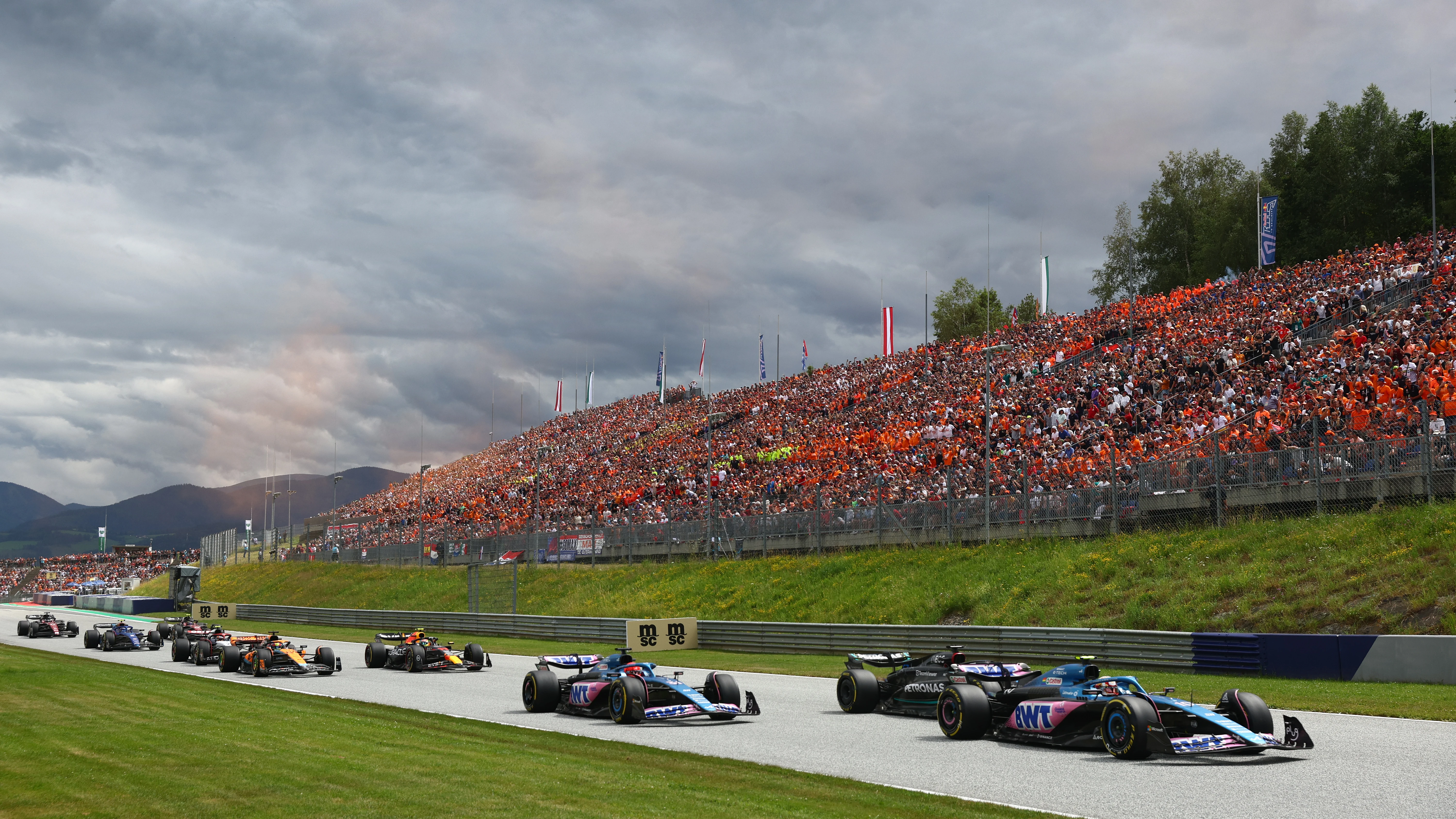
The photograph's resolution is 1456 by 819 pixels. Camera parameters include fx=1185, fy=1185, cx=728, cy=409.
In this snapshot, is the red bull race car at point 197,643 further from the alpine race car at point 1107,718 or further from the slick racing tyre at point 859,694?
the alpine race car at point 1107,718

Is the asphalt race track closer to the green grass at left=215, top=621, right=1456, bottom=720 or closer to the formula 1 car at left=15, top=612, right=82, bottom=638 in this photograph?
the green grass at left=215, top=621, right=1456, bottom=720

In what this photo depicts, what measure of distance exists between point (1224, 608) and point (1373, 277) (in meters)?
19.5

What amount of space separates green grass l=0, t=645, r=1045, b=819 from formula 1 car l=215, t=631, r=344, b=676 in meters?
7.79

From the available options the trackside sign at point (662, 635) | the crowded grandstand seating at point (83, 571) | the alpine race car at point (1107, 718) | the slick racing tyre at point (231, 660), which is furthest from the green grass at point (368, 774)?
the crowded grandstand seating at point (83, 571)

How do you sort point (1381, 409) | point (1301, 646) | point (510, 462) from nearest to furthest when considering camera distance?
point (1301, 646) → point (1381, 409) → point (510, 462)

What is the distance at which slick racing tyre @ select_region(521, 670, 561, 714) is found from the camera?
1747cm

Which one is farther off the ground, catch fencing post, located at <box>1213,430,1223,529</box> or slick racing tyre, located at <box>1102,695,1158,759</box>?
catch fencing post, located at <box>1213,430,1223,529</box>

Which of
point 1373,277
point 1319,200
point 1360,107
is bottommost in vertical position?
point 1373,277

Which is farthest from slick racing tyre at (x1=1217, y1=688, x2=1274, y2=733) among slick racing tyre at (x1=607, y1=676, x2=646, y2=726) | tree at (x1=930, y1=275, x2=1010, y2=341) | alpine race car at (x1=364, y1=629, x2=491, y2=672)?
tree at (x1=930, y1=275, x2=1010, y2=341)

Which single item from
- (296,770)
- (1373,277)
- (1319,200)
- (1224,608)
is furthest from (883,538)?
(1319,200)

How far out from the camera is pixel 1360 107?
66.2 metres

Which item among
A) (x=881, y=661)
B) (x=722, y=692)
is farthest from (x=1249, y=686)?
(x=722, y=692)

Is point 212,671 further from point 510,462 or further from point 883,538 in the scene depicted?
point 510,462

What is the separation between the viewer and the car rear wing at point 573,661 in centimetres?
1900
